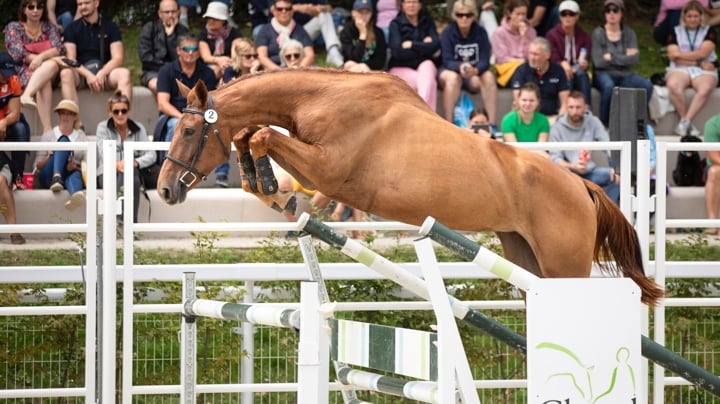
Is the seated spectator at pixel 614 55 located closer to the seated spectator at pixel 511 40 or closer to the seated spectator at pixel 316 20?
the seated spectator at pixel 511 40

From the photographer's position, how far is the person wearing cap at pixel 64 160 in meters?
8.93

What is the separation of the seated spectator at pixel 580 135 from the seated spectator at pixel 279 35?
2336 millimetres

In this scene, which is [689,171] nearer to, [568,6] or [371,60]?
[568,6]

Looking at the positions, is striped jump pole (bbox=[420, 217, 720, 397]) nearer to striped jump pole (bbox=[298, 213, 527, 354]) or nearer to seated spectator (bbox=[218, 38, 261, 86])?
striped jump pole (bbox=[298, 213, 527, 354])

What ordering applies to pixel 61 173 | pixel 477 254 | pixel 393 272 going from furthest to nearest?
pixel 61 173 → pixel 393 272 → pixel 477 254

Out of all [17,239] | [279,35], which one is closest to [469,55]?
[279,35]

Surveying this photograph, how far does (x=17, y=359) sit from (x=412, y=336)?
9.74ft

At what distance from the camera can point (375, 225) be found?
6.52 m

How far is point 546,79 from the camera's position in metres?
10.8

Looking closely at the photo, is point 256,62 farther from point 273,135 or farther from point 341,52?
point 273,135

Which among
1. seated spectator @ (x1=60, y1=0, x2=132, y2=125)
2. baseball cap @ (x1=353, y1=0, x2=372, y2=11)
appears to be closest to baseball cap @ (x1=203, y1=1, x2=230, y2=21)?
seated spectator @ (x1=60, y1=0, x2=132, y2=125)

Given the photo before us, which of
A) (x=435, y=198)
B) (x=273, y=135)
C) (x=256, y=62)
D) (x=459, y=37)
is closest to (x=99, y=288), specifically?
(x=273, y=135)

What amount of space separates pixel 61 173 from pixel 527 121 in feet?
12.3

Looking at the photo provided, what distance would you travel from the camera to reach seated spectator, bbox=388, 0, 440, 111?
10805mm
